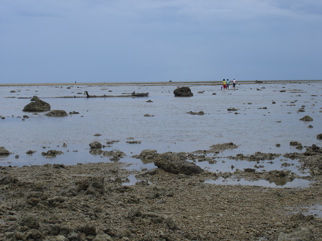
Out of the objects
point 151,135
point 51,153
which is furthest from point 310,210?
point 151,135

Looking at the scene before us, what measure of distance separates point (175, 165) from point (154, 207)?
366 centimetres

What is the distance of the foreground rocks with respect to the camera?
259 inches

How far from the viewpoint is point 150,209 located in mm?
8195

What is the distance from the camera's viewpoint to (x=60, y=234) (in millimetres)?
6402

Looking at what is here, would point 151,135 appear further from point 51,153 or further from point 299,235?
point 299,235

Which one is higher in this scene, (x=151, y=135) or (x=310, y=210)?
(x=310, y=210)

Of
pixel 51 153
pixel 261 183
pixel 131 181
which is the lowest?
pixel 51 153

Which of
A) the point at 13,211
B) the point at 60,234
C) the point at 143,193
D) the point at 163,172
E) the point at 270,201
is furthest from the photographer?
the point at 163,172

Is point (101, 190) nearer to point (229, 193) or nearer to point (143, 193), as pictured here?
point (143, 193)

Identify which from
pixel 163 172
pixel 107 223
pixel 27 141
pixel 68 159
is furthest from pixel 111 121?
pixel 107 223

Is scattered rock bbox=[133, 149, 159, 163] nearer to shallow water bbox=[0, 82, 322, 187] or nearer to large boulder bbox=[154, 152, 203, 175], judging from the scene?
→ shallow water bbox=[0, 82, 322, 187]

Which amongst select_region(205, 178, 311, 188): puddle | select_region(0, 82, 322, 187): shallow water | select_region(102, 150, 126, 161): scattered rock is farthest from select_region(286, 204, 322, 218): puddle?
select_region(102, 150, 126, 161): scattered rock

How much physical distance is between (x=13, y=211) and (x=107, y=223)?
6.16ft

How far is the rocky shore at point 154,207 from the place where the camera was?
21.7 ft
